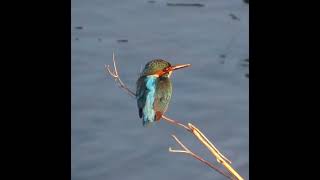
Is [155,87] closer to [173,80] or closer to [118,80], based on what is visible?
[118,80]

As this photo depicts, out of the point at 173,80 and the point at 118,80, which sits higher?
the point at 118,80

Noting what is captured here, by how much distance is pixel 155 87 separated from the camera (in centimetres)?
120

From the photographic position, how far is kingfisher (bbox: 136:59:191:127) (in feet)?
3.89

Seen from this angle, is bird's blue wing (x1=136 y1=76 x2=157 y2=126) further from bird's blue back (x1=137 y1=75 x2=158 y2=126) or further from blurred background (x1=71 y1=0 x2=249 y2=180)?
blurred background (x1=71 y1=0 x2=249 y2=180)

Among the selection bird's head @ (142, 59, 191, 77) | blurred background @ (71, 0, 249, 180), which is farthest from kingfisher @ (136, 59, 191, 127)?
blurred background @ (71, 0, 249, 180)

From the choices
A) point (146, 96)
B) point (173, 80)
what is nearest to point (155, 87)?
point (146, 96)

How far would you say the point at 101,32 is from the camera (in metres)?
5.51

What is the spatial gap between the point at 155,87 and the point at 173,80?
10.4 ft

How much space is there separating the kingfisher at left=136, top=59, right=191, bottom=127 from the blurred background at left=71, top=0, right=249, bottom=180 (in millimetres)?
2321
